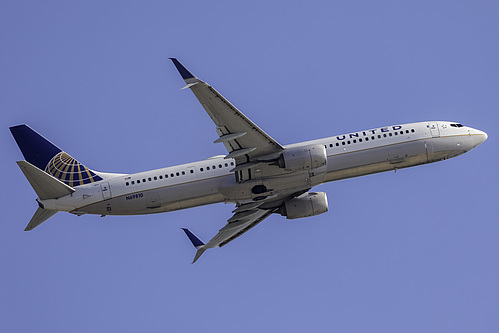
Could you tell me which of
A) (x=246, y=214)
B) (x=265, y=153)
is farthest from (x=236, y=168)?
(x=246, y=214)

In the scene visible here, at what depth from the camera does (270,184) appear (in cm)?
5688

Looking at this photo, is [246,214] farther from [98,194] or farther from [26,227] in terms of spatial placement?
[26,227]

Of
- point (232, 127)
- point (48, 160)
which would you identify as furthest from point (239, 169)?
point (48, 160)

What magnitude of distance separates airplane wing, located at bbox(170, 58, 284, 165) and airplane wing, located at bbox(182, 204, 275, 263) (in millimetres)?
7783

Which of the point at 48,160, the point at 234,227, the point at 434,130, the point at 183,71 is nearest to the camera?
the point at 183,71

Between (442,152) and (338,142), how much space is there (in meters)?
8.31

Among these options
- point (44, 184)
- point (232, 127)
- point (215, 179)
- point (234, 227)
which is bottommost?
point (234, 227)

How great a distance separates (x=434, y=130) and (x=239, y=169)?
15741mm

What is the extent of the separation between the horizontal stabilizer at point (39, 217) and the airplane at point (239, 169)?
0.12 ft

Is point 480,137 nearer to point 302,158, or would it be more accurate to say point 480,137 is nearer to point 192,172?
point 302,158

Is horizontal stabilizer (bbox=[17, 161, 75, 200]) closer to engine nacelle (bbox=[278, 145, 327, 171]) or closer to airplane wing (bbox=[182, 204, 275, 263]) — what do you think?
airplane wing (bbox=[182, 204, 275, 263])

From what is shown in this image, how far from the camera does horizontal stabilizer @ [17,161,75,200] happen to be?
53875 millimetres

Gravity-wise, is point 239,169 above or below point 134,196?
above

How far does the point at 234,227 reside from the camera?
6331 cm
